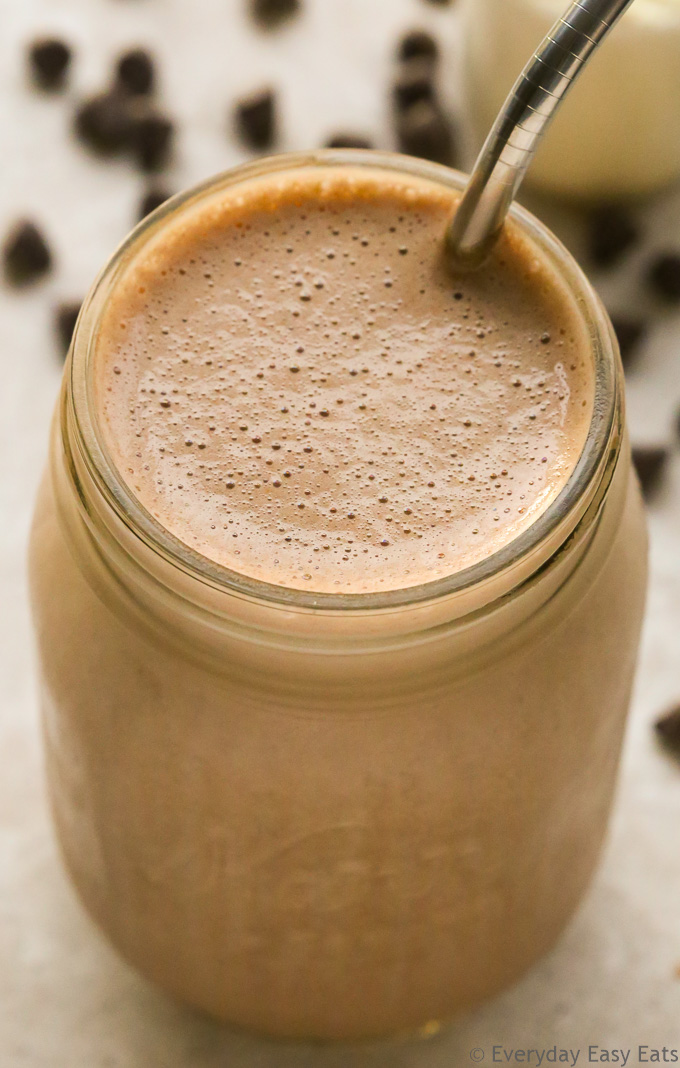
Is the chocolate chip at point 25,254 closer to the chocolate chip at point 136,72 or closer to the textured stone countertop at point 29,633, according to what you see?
the textured stone countertop at point 29,633

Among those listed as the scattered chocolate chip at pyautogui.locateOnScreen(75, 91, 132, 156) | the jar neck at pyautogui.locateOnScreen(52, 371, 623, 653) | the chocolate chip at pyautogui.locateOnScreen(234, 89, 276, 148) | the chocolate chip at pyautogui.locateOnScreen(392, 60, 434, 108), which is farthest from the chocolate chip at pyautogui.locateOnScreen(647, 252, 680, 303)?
the jar neck at pyautogui.locateOnScreen(52, 371, 623, 653)

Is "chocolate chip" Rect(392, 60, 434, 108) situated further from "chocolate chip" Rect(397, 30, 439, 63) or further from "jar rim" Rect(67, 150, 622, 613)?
"jar rim" Rect(67, 150, 622, 613)

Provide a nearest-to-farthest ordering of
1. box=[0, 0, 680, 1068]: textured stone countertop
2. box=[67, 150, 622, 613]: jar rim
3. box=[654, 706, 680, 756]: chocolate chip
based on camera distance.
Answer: box=[67, 150, 622, 613]: jar rim
box=[0, 0, 680, 1068]: textured stone countertop
box=[654, 706, 680, 756]: chocolate chip

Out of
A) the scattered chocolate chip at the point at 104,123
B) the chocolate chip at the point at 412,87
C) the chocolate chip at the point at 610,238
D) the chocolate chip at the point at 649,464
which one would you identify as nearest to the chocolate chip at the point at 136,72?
the scattered chocolate chip at the point at 104,123

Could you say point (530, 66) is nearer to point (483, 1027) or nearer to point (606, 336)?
point (606, 336)

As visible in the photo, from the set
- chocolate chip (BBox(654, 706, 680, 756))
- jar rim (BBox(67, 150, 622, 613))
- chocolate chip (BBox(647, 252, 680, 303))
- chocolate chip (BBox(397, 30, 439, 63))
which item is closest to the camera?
jar rim (BBox(67, 150, 622, 613))
